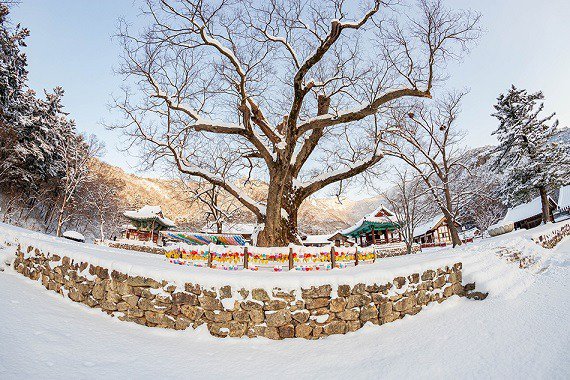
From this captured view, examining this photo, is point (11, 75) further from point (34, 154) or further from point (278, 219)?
point (278, 219)

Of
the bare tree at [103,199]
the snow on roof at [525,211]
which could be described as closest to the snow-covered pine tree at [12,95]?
the bare tree at [103,199]

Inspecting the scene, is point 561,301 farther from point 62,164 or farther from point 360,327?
point 62,164

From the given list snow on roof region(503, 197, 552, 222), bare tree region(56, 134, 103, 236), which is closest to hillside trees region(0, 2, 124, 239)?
bare tree region(56, 134, 103, 236)

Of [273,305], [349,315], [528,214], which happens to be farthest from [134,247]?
[528,214]

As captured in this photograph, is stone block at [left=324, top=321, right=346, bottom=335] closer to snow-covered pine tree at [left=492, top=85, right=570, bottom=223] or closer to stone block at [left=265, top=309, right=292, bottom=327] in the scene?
stone block at [left=265, top=309, right=292, bottom=327]

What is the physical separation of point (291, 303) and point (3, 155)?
93.6 ft

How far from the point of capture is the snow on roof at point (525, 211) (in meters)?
28.7

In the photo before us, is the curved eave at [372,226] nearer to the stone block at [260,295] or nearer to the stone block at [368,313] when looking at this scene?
the stone block at [368,313]

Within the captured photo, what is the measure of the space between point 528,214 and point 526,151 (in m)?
12.9

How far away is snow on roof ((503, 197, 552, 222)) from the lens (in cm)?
2870

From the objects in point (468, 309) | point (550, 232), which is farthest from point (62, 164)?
point (550, 232)

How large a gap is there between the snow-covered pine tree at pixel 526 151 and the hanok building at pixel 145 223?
32.9m

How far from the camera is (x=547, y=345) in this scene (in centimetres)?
346

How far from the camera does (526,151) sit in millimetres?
20875
